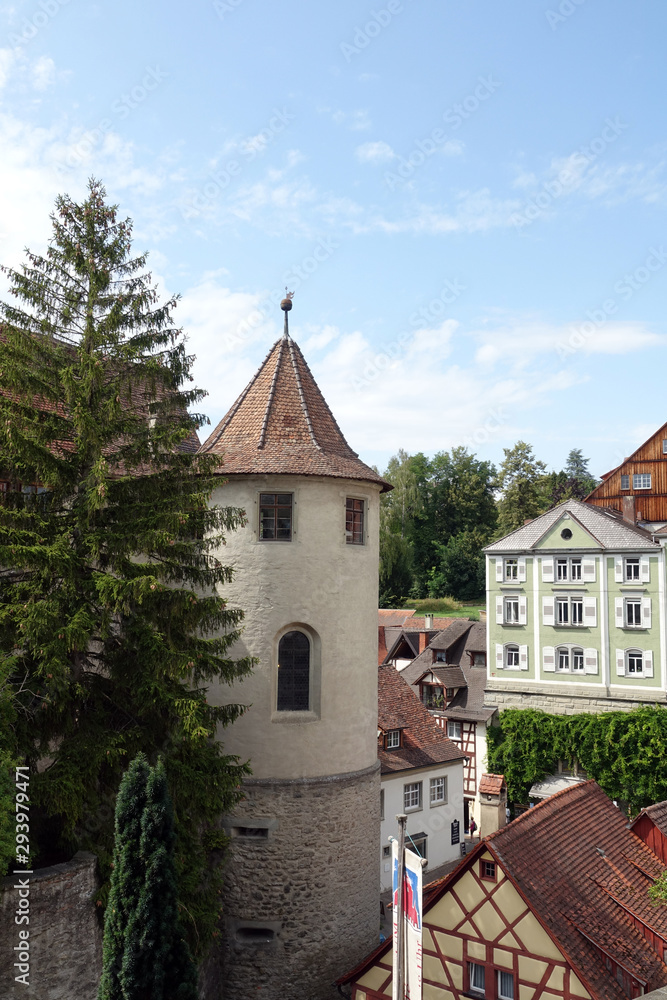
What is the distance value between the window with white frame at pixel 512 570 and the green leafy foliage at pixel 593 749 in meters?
5.90

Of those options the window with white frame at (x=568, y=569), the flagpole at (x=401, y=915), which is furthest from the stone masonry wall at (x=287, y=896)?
the window with white frame at (x=568, y=569)

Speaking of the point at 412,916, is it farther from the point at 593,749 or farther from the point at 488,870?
the point at 593,749

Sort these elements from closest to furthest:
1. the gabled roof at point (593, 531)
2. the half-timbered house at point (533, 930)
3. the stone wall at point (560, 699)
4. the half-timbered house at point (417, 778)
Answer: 1. the half-timbered house at point (533, 930)
2. the half-timbered house at point (417, 778)
3. the stone wall at point (560, 699)
4. the gabled roof at point (593, 531)

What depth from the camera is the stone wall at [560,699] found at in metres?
32.6

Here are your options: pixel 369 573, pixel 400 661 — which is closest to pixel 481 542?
pixel 400 661

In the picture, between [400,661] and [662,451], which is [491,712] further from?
[662,451]

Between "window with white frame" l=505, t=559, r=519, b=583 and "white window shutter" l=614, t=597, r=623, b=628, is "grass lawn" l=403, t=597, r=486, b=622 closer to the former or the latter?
"window with white frame" l=505, t=559, r=519, b=583

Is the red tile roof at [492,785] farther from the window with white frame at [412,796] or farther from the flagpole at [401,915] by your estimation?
the flagpole at [401,915]

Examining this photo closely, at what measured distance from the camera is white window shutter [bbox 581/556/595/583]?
1340 inches

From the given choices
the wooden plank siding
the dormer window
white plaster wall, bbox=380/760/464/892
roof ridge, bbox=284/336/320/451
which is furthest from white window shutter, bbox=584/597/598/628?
roof ridge, bbox=284/336/320/451

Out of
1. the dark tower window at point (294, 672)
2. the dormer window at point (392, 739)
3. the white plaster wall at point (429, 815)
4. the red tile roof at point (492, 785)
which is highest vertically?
the dark tower window at point (294, 672)

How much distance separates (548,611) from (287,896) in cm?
2269

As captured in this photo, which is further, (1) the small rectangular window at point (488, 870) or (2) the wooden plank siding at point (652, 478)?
(2) the wooden plank siding at point (652, 478)

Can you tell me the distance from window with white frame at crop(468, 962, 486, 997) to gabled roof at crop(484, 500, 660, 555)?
2245 cm
